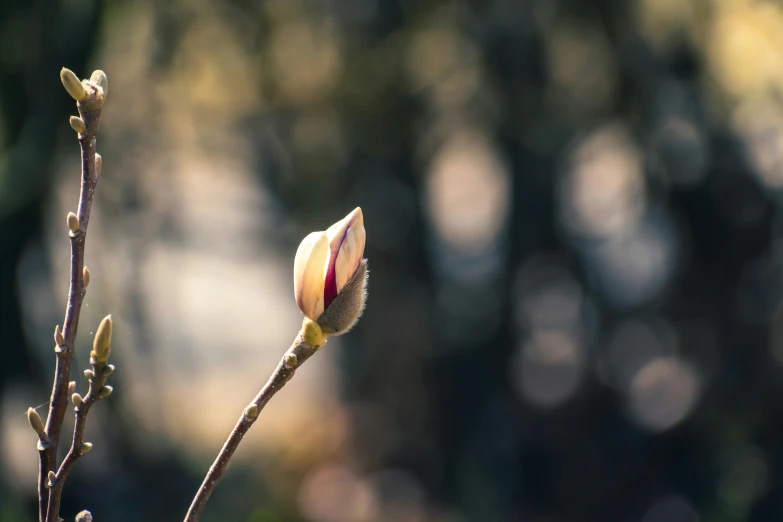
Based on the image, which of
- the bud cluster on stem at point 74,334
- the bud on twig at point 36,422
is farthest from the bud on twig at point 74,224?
the bud on twig at point 36,422

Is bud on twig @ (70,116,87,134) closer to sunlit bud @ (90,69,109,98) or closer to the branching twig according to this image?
sunlit bud @ (90,69,109,98)

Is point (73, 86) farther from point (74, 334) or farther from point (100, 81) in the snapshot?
point (74, 334)

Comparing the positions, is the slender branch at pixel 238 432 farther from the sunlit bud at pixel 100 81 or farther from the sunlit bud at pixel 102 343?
the sunlit bud at pixel 100 81

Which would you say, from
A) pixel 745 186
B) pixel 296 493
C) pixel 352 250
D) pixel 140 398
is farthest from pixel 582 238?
pixel 352 250

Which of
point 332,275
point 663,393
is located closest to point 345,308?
point 332,275

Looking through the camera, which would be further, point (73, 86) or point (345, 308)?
point (345, 308)

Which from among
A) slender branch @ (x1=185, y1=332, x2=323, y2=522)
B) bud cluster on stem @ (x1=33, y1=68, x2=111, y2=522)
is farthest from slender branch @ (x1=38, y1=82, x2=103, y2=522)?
slender branch @ (x1=185, y1=332, x2=323, y2=522)
